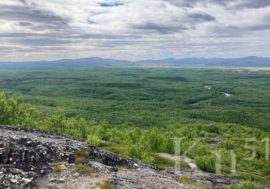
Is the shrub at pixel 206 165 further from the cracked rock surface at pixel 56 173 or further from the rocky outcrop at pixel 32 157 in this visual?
the cracked rock surface at pixel 56 173

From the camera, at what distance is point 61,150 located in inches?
2128

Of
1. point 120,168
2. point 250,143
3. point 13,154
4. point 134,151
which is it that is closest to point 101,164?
point 120,168

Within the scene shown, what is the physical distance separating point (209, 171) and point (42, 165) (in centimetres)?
5687

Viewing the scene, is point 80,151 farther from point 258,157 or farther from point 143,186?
point 258,157

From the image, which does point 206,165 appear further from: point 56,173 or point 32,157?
point 32,157
